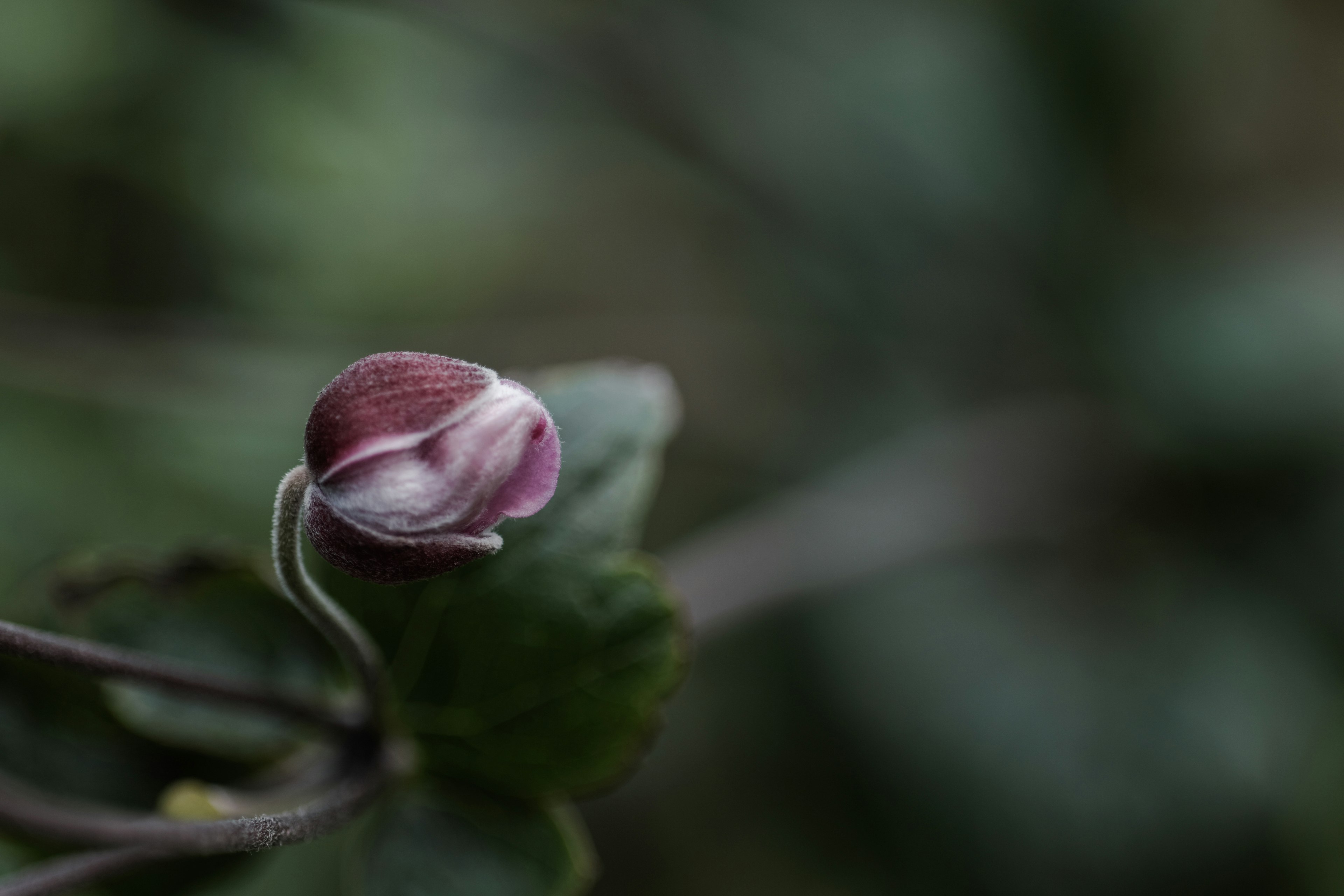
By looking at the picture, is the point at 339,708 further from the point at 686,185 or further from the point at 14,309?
the point at 686,185

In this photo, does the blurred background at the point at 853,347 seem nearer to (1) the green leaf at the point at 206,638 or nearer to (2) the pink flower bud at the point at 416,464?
(1) the green leaf at the point at 206,638

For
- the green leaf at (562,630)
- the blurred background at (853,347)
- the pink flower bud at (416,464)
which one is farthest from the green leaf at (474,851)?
the blurred background at (853,347)

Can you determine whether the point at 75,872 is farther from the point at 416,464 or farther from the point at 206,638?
the point at 416,464

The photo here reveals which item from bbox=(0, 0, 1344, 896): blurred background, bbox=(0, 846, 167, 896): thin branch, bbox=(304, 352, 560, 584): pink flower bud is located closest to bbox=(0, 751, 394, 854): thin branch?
bbox=(0, 846, 167, 896): thin branch

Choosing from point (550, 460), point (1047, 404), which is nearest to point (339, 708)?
point (550, 460)

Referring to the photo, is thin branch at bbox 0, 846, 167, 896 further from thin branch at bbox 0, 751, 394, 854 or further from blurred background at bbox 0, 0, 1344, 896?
blurred background at bbox 0, 0, 1344, 896

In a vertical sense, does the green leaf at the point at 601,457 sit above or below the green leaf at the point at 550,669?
above

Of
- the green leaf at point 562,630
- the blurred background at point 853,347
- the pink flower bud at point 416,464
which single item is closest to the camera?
the pink flower bud at point 416,464
